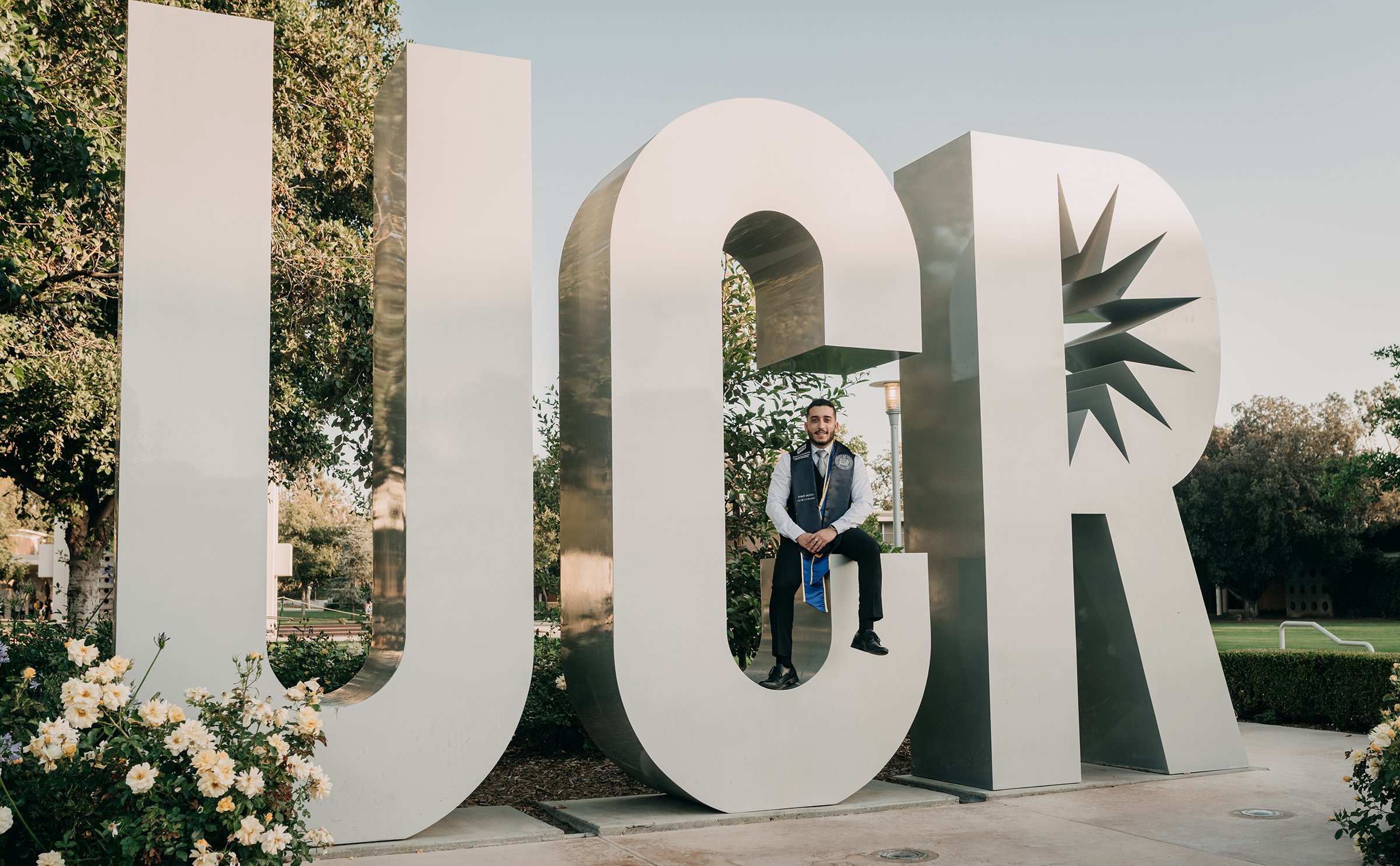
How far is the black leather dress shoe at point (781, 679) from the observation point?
6.68 metres

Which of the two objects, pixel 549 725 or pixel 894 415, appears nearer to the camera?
pixel 549 725

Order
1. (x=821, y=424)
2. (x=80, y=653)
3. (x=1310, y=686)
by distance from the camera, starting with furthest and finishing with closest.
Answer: (x=1310, y=686) → (x=821, y=424) → (x=80, y=653)

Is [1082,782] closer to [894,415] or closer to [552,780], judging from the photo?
[552,780]

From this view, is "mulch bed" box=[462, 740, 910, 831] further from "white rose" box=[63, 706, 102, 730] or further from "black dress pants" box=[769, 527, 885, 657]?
"white rose" box=[63, 706, 102, 730]

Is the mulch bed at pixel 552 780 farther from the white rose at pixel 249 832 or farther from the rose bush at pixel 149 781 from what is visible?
the white rose at pixel 249 832

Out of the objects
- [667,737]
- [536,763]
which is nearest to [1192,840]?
[667,737]

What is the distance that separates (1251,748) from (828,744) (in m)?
4.62

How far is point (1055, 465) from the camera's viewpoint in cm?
764

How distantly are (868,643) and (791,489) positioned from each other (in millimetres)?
1044

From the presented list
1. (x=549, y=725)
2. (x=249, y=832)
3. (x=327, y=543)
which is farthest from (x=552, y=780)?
(x=327, y=543)

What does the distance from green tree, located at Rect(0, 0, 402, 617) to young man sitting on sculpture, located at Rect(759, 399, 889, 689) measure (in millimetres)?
5710

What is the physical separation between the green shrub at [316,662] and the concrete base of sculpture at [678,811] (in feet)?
7.78

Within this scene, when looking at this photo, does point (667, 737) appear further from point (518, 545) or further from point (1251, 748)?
point (1251, 748)

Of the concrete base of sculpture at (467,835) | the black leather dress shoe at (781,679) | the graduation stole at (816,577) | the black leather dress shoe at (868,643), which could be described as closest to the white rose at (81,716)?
the concrete base of sculpture at (467,835)
